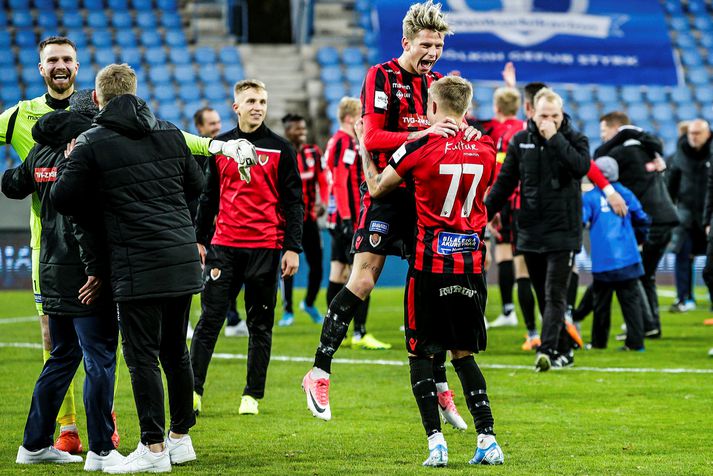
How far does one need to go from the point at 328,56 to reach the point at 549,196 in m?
15.4

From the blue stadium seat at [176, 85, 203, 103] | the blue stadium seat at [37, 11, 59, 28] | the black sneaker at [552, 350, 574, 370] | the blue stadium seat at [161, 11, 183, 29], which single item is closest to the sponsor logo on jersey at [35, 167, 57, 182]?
the black sneaker at [552, 350, 574, 370]

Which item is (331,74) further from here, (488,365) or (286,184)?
(286,184)

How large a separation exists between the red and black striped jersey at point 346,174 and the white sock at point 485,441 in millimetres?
5374

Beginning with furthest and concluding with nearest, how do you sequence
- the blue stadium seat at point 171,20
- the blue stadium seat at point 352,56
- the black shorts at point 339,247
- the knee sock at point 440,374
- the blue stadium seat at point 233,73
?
1. the blue stadium seat at point 171,20
2. the blue stadium seat at point 352,56
3. the blue stadium seat at point 233,73
4. the black shorts at point 339,247
5. the knee sock at point 440,374

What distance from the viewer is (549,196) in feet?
29.4

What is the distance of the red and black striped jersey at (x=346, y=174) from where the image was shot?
10781mm

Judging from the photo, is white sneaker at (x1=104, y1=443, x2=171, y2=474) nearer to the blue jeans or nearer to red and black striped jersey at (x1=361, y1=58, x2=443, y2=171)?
the blue jeans

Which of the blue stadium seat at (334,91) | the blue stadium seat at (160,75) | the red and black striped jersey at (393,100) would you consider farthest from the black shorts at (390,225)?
the blue stadium seat at (160,75)

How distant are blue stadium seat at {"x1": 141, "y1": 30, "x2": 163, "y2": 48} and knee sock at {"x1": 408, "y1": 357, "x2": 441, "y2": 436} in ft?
63.3

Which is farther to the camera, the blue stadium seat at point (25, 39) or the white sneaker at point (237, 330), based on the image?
the blue stadium seat at point (25, 39)

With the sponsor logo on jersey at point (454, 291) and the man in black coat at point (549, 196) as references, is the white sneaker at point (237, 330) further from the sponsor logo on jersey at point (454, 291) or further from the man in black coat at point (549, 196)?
the sponsor logo on jersey at point (454, 291)

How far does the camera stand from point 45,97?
6.25 metres

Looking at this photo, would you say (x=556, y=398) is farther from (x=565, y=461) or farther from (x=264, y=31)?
(x=264, y=31)

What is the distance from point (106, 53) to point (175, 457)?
1861 cm
